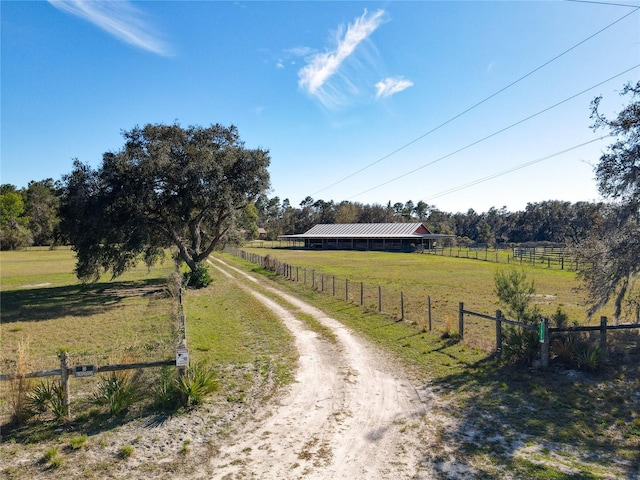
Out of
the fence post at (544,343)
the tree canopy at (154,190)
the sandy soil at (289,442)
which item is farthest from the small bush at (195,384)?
the tree canopy at (154,190)

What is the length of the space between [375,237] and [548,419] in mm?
68153

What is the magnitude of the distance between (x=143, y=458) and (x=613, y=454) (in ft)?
24.2

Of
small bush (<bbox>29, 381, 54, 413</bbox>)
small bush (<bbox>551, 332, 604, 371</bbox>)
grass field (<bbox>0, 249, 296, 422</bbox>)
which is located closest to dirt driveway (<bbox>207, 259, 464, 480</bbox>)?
grass field (<bbox>0, 249, 296, 422</bbox>)

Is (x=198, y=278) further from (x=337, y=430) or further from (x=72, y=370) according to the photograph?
(x=337, y=430)

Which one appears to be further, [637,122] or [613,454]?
[637,122]

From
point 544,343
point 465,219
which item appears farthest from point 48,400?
point 465,219

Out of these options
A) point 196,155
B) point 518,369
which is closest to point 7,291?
point 196,155

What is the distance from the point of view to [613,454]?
6176mm

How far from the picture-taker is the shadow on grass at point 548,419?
5.90 meters

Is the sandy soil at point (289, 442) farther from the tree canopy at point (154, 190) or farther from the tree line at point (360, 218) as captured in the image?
the tree line at point (360, 218)

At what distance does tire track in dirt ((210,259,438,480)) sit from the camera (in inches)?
229

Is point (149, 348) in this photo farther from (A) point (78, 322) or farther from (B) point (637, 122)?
(B) point (637, 122)

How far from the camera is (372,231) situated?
261 ft

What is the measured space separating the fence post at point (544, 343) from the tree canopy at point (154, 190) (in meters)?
18.0
